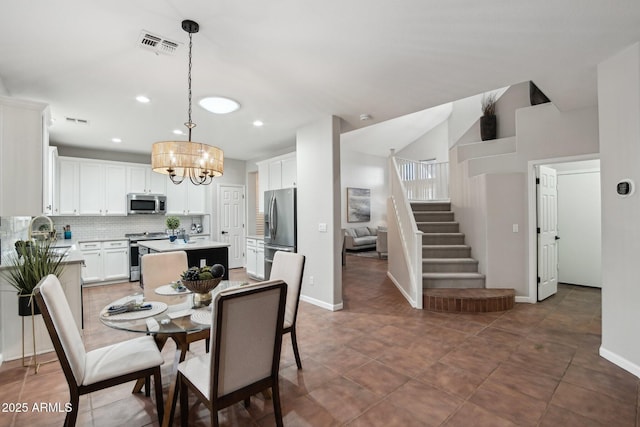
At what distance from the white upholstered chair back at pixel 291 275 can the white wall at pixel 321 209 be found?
129 cm

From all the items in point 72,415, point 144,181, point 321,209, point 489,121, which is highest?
point 489,121

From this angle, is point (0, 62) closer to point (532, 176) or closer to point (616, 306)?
point (616, 306)

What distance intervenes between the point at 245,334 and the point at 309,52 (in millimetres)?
2295

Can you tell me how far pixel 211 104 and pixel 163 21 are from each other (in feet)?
5.23

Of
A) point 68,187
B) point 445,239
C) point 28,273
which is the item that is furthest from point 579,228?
point 68,187

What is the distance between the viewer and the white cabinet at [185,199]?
6.75 metres

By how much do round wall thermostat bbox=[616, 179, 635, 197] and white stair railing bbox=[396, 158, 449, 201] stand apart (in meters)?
5.13

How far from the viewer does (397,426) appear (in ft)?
6.21

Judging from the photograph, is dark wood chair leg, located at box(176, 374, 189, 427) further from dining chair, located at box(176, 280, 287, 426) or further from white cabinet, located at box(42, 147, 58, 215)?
white cabinet, located at box(42, 147, 58, 215)

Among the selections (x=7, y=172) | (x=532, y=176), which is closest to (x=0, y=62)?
(x=7, y=172)

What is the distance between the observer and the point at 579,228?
5316 mm

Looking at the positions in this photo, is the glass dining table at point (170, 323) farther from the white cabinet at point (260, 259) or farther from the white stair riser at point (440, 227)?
the white stair riser at point (440, 227)

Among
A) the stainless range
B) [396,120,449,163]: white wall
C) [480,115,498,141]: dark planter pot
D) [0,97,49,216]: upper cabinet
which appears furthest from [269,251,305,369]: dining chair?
[396,120,449,163]: white wall

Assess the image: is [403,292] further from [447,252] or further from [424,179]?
[424,179]
